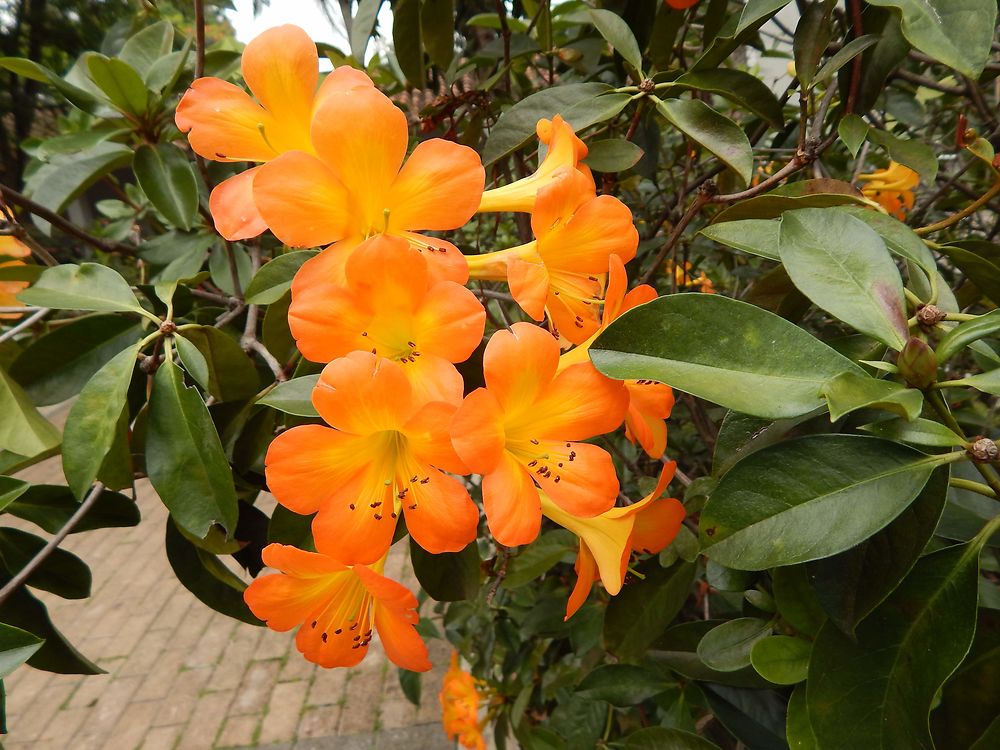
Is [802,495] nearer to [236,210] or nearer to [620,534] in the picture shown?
[620,534]

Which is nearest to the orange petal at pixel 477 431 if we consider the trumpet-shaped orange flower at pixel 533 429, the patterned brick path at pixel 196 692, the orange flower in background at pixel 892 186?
the trumpet-shaped orange flower at pixel 533 429

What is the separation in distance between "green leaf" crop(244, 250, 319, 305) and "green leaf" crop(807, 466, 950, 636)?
64 cm

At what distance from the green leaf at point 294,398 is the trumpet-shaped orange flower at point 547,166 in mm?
250

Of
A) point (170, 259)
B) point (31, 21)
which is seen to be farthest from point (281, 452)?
point (31, 21)

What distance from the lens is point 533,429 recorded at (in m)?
0.60

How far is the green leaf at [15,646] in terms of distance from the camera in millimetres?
567

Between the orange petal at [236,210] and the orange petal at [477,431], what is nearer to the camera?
the orange petal at [477,431]

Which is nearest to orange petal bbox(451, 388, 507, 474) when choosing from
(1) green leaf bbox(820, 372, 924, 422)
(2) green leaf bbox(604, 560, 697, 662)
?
(1) green leaf bbox(820, 372, 924, 422)

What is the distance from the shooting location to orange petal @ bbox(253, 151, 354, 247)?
54cm

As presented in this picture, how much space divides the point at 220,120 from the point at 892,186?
1.27 m

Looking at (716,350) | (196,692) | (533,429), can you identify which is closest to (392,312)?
(533,429)

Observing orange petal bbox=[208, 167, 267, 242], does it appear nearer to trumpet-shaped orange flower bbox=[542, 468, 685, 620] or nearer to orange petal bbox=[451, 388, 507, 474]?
orange petal bbox=[451, 388, 507, 474]

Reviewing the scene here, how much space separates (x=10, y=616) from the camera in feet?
2.63

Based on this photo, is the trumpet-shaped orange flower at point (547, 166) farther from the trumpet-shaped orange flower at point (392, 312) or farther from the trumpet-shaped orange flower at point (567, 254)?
the trumpet-shaped orange flower at point (392, 312)
